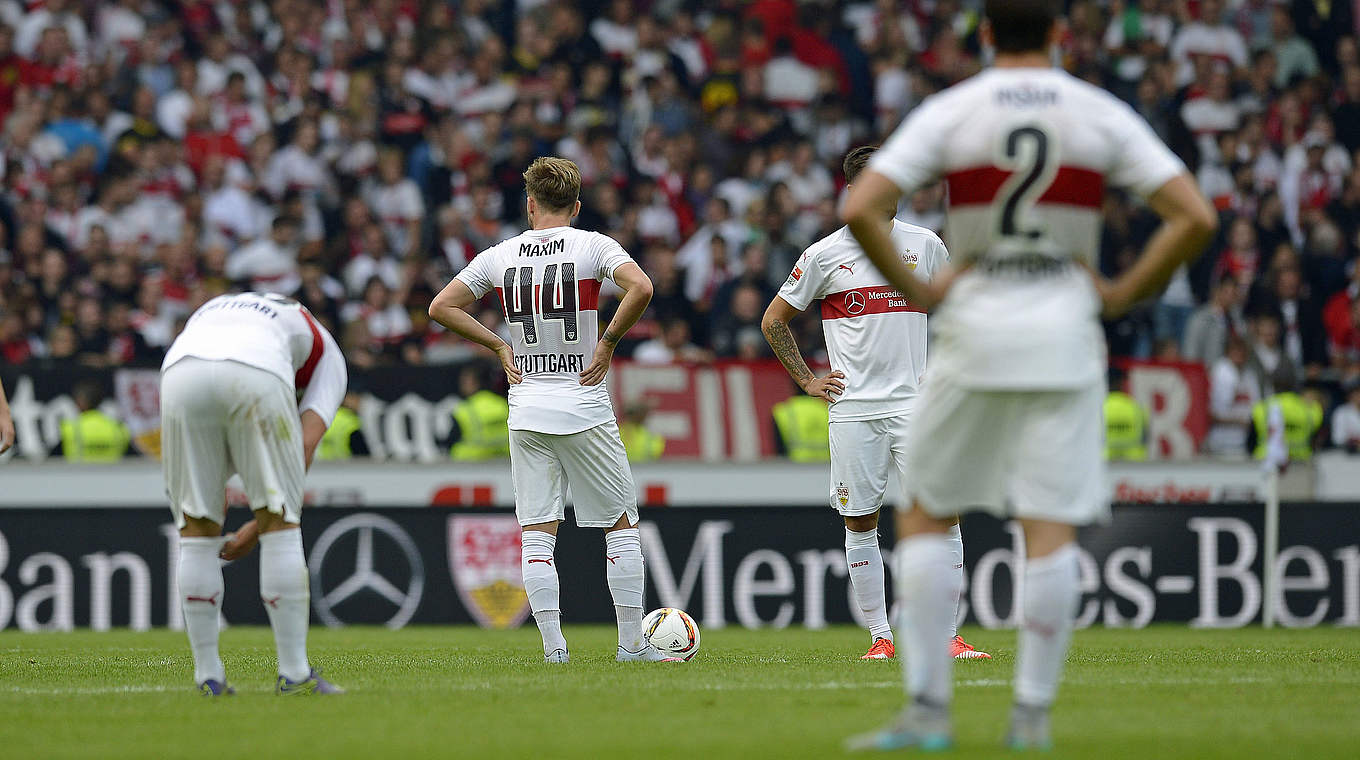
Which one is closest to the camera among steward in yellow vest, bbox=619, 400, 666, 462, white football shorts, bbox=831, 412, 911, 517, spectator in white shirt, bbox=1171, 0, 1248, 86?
white football shorts, bbox=831, 412, 911, 517

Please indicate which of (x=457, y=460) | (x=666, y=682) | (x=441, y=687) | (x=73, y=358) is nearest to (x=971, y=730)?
(x=666, y=682)

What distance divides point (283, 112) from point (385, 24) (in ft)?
6.72

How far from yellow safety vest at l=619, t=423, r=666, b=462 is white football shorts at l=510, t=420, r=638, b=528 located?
711cm

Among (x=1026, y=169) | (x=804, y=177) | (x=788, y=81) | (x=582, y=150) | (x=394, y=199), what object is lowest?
(x=1026, y=169)

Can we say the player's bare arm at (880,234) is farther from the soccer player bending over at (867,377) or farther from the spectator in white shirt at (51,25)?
the spectator in white shirt at (51,25)

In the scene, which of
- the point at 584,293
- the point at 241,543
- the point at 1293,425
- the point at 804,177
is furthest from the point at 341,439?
the point at 241,543

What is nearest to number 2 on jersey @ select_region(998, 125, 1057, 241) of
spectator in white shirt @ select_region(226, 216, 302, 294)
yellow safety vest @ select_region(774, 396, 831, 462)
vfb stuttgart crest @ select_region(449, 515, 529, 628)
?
vfb stuttgart crest @ select_region(449, 515, 529, 628)

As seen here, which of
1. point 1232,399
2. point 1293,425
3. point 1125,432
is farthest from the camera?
point 1232,399

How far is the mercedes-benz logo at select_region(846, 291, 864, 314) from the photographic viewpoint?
9.44 m

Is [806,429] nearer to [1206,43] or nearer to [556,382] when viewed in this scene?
[556,382]

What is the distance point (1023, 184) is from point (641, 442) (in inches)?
452

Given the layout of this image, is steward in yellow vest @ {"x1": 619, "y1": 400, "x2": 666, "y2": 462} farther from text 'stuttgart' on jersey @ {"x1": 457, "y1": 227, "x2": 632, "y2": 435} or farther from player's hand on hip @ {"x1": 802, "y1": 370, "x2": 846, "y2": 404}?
text 'stuttgart' on jersey @ {"x1": 457, "y1": 227, "x2": 632, "y2": 435}

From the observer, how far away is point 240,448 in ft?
21.6

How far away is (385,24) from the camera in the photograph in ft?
71.8
